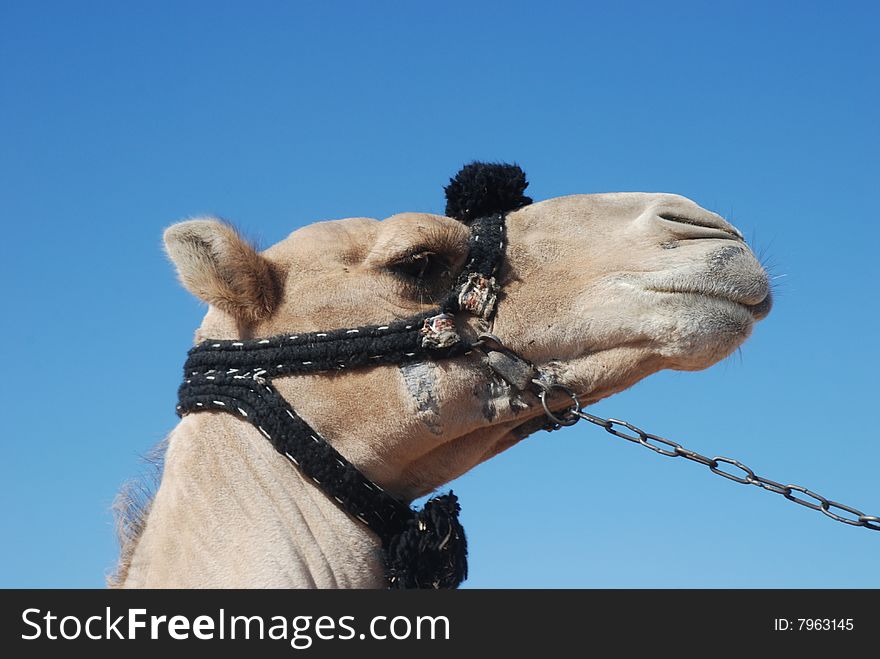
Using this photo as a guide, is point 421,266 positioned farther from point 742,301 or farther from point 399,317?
point 742,301

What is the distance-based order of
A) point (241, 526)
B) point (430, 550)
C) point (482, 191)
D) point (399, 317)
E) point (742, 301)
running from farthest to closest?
1. point (482, 191)
2. point (399, 317)
3. point (742, 301)
4. point (430, 550)
5. point (241, 526)

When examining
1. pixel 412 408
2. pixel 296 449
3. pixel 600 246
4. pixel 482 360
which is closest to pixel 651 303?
pixel 600 246

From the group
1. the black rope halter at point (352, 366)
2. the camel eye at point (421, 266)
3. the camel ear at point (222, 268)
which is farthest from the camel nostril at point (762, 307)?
the camel ear at point (222, 268)

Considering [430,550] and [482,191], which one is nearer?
[430,550]

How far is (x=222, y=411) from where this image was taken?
5.38m

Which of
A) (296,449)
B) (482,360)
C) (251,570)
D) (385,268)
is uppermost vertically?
(385,268)

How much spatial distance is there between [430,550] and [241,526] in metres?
0.88

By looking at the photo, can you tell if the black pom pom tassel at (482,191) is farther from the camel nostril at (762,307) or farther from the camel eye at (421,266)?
the camel nostril at (762,307)

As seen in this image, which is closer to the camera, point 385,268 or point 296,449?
point 296,449

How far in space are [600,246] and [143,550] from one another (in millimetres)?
2646

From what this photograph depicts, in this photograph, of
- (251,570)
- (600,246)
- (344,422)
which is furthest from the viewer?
(600,246)

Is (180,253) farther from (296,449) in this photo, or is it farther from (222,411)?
(296,449)

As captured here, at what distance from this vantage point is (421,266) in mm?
5656

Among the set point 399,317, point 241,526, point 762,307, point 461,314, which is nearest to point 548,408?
point 461,314
